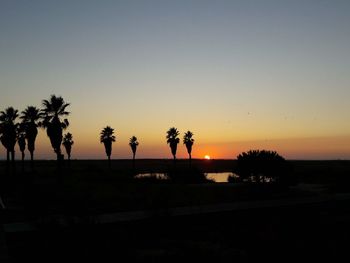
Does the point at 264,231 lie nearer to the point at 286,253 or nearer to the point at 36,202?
the point at 286,253

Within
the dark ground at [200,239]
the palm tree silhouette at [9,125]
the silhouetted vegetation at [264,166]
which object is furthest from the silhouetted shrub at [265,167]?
the palm tree silhouette at [9,125]

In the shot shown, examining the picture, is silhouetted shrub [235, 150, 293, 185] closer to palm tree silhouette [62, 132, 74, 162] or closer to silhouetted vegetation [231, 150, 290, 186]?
silhouetted vegetation [231, 150, 290, 186]

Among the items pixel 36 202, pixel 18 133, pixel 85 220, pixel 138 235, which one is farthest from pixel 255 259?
pixel 18 133

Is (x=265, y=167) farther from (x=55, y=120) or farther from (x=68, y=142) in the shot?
(x=68, y=142)

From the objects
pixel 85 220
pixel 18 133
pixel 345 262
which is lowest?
pixel 345 262

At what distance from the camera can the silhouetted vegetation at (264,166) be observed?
4059 centimetres

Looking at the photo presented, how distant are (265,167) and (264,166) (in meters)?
0.13

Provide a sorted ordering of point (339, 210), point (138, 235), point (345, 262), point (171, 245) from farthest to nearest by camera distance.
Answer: point (339, 210)
point (138, 235)
point (171, 245)
point (345, 262)

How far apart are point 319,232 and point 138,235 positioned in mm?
6317

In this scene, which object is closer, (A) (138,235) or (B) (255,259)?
(B) (255,259)

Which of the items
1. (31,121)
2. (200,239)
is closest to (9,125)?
(31,121)

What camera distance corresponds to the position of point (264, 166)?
40625 millimetres

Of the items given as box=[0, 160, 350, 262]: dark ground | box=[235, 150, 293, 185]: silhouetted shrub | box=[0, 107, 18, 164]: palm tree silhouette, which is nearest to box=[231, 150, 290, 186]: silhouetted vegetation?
box=[235, 150, 293, 185]: silhouetted shrub

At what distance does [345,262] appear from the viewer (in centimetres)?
1214
